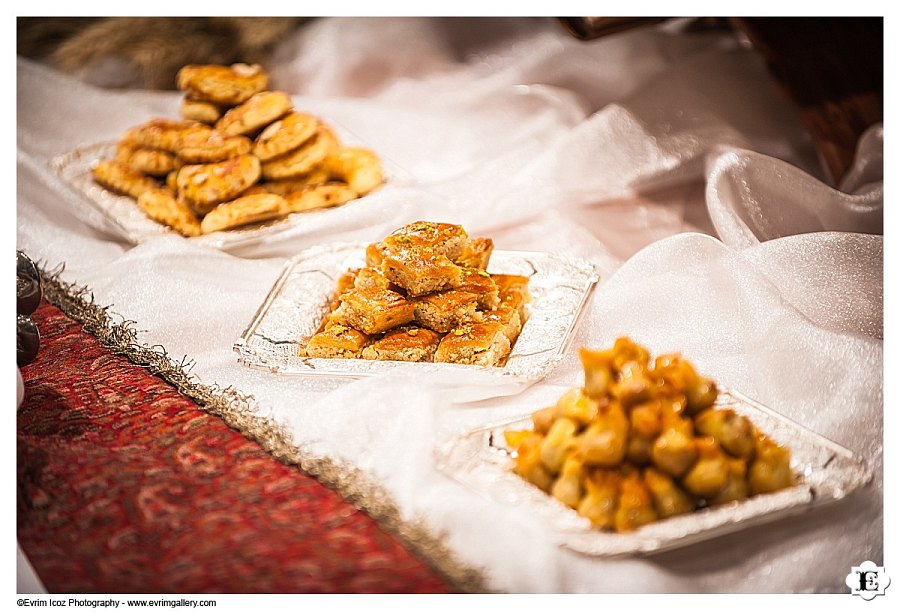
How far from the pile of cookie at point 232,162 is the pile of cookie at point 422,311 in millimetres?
396

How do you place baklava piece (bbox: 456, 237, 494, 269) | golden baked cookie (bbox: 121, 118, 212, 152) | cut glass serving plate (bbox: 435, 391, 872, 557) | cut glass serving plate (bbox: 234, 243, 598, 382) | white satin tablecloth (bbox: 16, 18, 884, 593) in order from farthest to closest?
golden baked cookie (bbox: 121, 118, 212, 152) → baklava piece (bbox: 456, 237, 494, 269) → cut glass serving plate (bbox: 234, 243, 598, 382) → white satin tablecloth (bbox: 16, 18, 884, 593) → cut glass serving plate (bbox: 435, 391, 872, 557)

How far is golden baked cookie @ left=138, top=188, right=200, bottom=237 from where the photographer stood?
169 centimetres

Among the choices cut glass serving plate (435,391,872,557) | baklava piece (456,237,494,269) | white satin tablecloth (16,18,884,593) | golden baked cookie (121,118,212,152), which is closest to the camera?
cut glass serving plate (435,391,872,557)

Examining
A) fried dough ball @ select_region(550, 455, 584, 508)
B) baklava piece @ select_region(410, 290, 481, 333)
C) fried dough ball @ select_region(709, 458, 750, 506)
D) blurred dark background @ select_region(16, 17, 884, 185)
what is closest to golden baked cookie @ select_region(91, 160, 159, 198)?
blurred dark background @ select_region(16, 17, 884, 185)

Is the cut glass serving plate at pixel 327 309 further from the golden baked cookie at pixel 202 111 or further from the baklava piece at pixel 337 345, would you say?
the golden baked cookie at pixel 202 111

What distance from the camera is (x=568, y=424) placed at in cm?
101

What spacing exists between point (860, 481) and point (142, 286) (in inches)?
39.7

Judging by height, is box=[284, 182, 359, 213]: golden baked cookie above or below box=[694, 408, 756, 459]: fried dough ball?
below

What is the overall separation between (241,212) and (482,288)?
515mm

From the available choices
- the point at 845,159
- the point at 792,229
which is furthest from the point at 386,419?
the point at 845,159

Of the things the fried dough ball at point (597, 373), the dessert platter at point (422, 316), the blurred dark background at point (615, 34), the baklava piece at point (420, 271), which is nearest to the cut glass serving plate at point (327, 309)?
the dessert platter at point (422, 316)

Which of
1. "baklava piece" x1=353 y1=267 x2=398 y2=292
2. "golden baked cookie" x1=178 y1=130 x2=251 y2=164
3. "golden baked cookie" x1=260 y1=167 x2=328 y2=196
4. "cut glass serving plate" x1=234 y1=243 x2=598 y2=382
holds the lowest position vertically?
"cut glass serving plate" x1=234 y1=243 x2=598 y2=382

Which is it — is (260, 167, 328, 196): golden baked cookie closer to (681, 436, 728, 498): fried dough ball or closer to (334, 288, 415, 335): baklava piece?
(334, 288, 415, 335): baklava piece
